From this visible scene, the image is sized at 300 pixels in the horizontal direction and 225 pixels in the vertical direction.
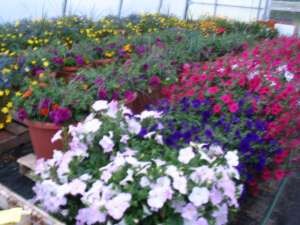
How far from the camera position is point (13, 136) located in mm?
3045

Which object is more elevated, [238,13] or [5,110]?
[238,13]

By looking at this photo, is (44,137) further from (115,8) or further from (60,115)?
(115,8)

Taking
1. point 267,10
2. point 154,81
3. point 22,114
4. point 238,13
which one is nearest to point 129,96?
point 154,81

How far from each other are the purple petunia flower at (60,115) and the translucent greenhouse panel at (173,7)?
268 inches

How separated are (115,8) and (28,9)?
1.99m

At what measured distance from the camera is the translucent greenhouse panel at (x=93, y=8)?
6423 mm

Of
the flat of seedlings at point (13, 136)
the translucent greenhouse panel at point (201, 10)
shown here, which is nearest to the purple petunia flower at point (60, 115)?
the flat of seedlings at point (13, 136)

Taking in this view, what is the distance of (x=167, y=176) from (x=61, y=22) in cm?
387

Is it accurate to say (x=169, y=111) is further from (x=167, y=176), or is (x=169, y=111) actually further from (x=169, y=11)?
(x=169, y=11)

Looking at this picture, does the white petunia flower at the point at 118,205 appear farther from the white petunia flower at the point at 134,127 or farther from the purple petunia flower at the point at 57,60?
the purple petunia flower at the point at 57,60

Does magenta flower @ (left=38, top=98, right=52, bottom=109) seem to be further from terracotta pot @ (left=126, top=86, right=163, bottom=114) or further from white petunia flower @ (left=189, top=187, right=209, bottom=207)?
white petunia flower @ (left=189, top=187, right=209, bottom=207)

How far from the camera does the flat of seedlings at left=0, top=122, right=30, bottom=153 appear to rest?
298cm

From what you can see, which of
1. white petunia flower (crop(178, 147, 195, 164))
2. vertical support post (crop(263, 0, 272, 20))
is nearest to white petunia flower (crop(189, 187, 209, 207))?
white petunia flower (crop(178, 147, 195, 164))

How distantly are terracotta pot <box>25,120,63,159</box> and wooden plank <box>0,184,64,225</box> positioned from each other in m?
0.92
